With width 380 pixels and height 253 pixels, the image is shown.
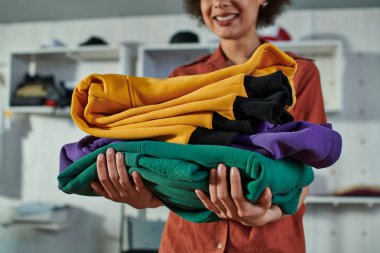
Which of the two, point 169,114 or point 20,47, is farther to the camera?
point 20,47

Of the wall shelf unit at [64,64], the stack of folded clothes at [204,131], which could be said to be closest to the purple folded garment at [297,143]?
the stack of folded clothes at [204,131]

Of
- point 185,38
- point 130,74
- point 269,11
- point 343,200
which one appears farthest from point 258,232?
point 130,74

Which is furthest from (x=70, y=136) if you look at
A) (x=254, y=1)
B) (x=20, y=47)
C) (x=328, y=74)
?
(x=254, y=1)

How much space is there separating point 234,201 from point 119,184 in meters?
0.19

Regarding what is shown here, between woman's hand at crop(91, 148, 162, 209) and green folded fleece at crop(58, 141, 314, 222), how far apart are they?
11mm

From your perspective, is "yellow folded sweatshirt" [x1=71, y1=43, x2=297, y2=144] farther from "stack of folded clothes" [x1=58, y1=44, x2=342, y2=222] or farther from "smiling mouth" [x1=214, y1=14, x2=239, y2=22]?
"smiling mouth" [x1=214, y1=14, x2=239, y2=22]

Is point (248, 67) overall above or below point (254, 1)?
below

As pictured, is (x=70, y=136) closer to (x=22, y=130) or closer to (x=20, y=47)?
(x=22, y=130)

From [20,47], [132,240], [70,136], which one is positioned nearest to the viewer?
[132,240]

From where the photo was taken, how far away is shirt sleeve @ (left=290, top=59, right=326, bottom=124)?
31.3 inches

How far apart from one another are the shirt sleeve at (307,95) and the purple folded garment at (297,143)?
258 mm

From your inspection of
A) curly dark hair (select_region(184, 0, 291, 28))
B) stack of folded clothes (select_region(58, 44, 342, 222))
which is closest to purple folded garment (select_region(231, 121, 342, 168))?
stack of folded clothes (select_region(58, 44, 342, 222))

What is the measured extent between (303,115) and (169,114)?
0.37 m

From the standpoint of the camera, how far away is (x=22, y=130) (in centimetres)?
232
